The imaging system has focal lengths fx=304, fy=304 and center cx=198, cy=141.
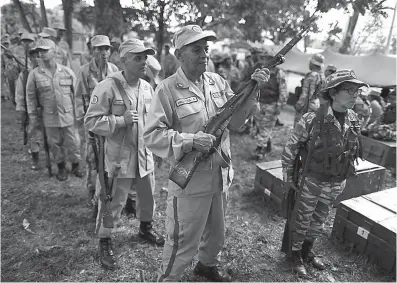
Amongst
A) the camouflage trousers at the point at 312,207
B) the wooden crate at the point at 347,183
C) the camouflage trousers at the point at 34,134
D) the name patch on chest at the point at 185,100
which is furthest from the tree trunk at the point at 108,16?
the camouflage trousers at the point at 312,207

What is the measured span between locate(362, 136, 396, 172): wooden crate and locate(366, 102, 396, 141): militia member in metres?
0.15

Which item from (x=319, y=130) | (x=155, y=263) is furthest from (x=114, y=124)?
(x=319, y=130)

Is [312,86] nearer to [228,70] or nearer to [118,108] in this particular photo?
[228,70]

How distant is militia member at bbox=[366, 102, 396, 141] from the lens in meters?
6.84

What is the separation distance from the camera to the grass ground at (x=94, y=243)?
10.9 feet

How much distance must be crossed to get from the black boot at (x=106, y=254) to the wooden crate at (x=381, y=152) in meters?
6.03

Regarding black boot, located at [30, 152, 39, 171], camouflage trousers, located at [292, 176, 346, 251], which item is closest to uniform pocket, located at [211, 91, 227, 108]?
camouflage trousers, located at [292, 176, 346, 251]

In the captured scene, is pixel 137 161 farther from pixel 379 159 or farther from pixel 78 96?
pixel 379 159

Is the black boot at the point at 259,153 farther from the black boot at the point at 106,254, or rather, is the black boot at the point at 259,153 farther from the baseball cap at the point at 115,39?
the black boot at the point at 106,254

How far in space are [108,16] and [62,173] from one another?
2.93 meters

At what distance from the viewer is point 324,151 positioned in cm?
296

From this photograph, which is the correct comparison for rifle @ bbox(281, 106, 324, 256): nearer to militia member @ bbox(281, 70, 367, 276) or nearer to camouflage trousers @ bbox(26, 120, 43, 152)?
militia member @ bbox(281, 70, 367, 276)

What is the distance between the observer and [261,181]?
5.02 meters

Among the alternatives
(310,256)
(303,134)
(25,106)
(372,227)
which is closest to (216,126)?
(303,134)
